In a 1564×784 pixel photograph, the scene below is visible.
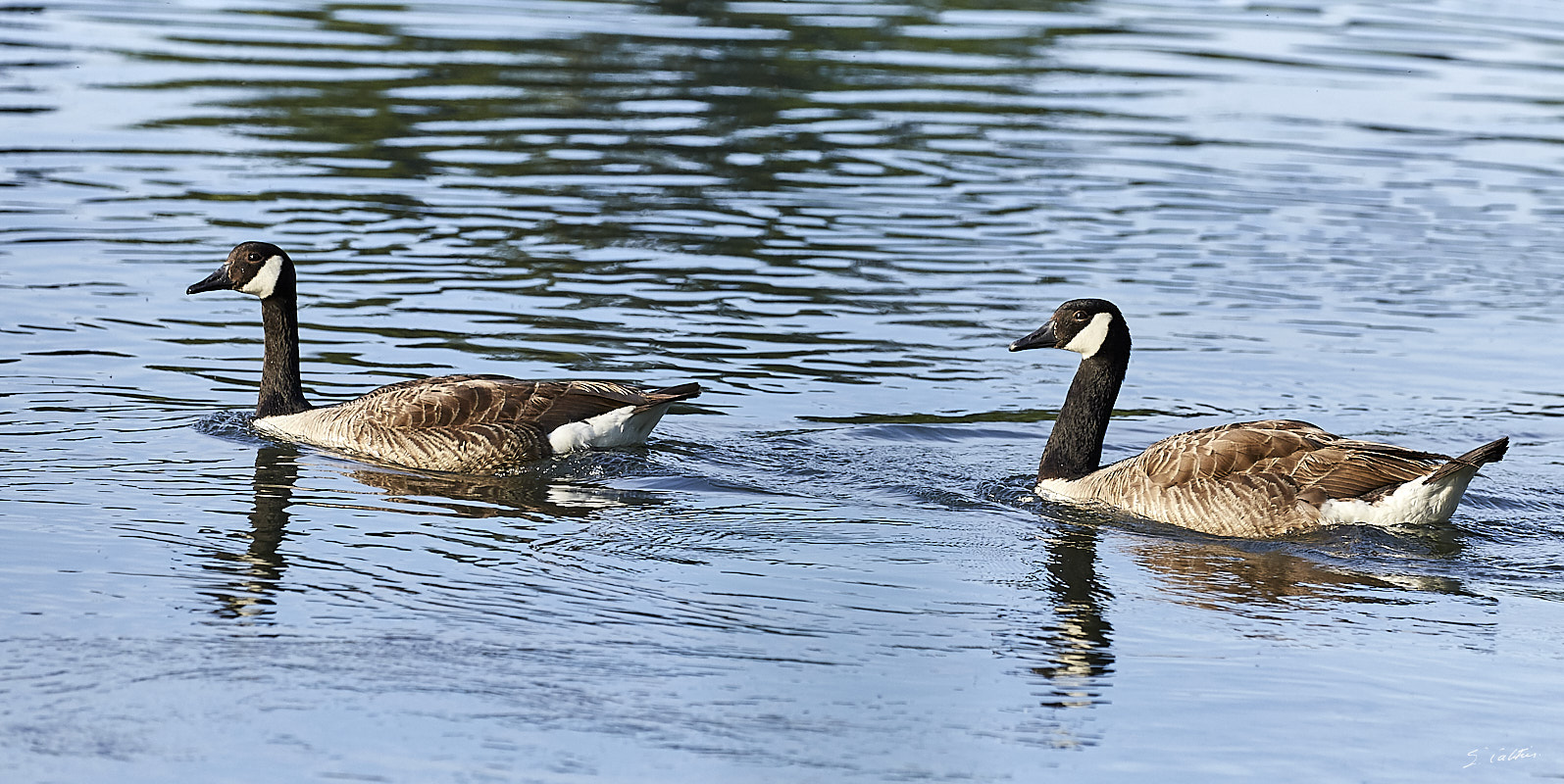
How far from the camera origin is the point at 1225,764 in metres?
7.32

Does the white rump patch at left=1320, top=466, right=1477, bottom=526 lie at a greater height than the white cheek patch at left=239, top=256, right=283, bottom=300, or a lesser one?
lesser

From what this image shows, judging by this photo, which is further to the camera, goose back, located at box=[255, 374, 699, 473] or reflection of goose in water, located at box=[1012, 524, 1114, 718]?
goose back, located at box=[255, 374, 699, 473]

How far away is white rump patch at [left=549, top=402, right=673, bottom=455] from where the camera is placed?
12.1m

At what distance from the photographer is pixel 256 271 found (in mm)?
13016

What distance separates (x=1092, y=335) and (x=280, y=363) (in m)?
5.21

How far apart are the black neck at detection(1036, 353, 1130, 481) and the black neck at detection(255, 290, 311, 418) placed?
15.9ft

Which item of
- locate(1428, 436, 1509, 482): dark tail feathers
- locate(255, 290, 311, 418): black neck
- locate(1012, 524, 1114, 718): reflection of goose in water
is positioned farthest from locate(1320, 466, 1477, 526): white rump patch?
locate(255, 290, 311, 418): black neck

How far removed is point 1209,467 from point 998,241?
8493mm

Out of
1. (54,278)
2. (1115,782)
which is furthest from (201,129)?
(1115,782)

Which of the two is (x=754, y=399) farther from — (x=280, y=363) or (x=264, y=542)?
(x=264, y=542)

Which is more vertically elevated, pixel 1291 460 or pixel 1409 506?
pixel 1291 460

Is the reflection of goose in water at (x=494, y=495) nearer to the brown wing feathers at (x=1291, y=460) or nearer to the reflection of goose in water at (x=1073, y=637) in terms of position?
the reflection of goose in water at (x=1073, y=637)

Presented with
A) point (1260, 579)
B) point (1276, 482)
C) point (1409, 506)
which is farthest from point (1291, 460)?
point (1260, 579)

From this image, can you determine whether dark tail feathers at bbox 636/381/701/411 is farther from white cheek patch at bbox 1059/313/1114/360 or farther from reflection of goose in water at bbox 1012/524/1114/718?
reflection of goose in water at bbox 1012/524/1114/718
